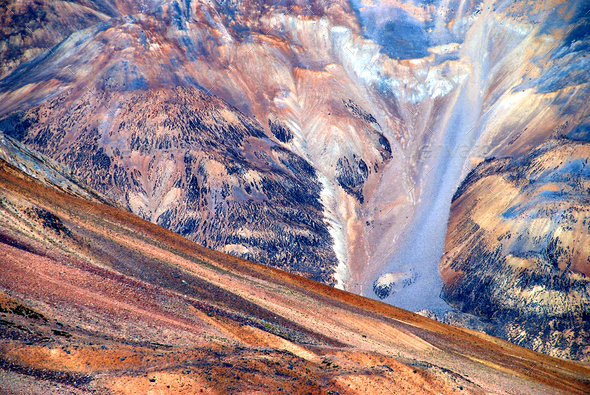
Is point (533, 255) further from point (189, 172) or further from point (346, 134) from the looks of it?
point (189, 172)

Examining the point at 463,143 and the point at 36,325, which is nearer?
the point at 36,325

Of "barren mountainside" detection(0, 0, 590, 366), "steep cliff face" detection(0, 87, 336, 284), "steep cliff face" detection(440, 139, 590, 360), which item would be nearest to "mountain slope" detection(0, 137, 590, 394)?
"steep cliff face" detection(440, 139, 590, 360)

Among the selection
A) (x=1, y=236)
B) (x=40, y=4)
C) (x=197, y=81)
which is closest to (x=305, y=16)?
(x=197, y=81)

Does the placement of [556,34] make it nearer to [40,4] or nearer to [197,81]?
[197,81]

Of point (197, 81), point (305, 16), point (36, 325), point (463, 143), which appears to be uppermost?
point (305, 16)

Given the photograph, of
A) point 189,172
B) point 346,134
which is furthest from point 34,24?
point 346,134

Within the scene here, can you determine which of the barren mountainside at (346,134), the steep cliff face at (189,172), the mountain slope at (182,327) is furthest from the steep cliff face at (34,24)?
the mountain slope at (182,327)
